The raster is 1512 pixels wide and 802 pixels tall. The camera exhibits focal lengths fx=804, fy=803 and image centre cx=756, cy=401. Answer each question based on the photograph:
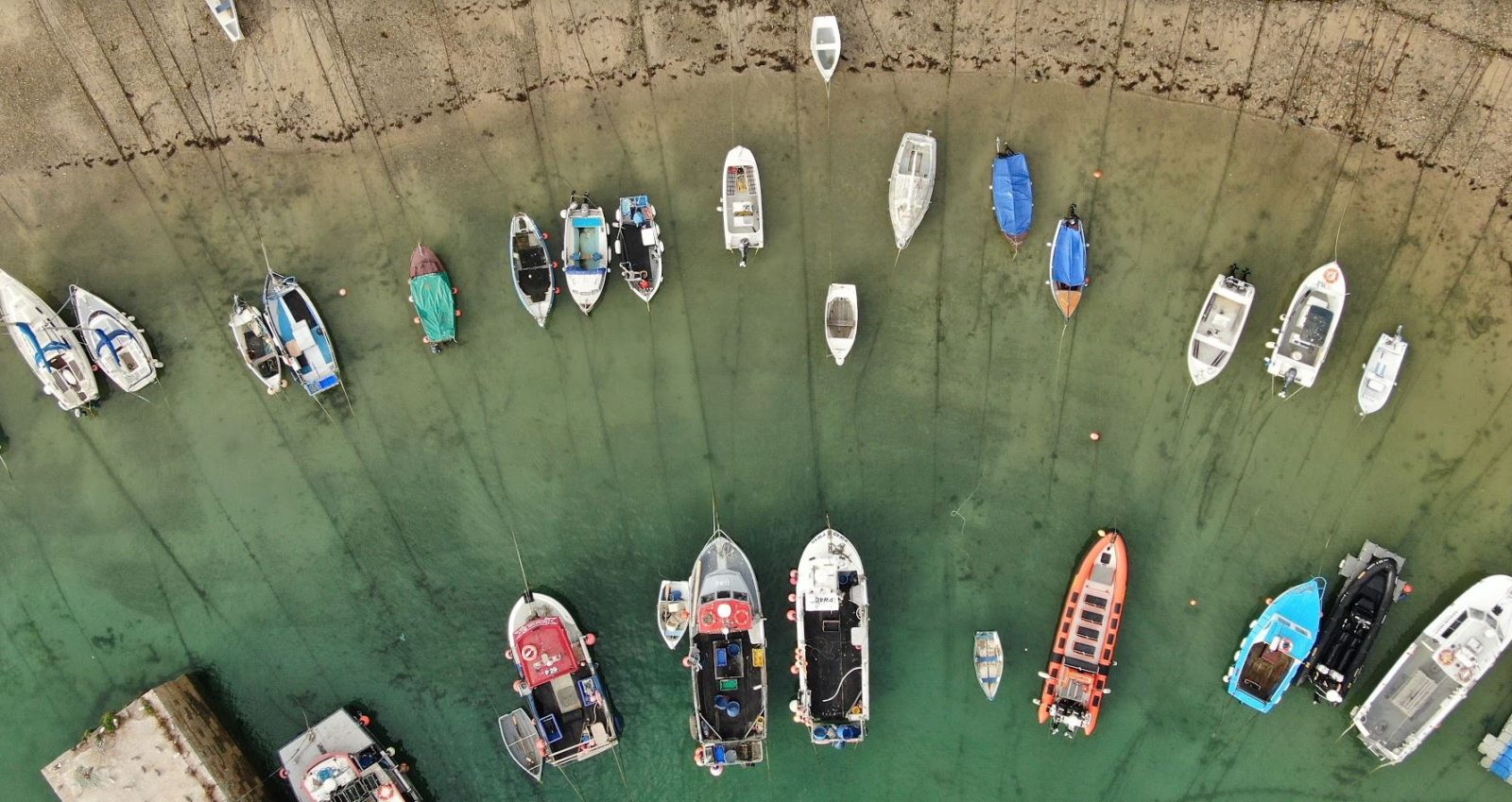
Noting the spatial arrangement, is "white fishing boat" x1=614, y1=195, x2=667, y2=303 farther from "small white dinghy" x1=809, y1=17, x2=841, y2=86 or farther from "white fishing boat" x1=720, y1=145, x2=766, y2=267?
"small white dinghy" x1=809, y1=17, x2=841, y2=86

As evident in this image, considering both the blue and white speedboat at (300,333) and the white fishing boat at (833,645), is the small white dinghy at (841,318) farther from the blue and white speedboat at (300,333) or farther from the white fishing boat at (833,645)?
the blue and white speedboat at (300,333)

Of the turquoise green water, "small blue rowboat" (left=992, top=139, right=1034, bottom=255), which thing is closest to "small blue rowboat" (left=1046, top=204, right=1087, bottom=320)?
the turquoise green water

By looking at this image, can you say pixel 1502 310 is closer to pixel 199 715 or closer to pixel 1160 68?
pixel 1160 68

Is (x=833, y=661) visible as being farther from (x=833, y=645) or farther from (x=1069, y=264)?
(x=1069, y=264)

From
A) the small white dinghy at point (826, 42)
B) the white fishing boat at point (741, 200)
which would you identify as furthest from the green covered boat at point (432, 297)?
the small white dinghy at point (826, 42)

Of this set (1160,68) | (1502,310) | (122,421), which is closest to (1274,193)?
(1160,68)

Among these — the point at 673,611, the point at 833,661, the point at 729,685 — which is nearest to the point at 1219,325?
the point at 833,661
